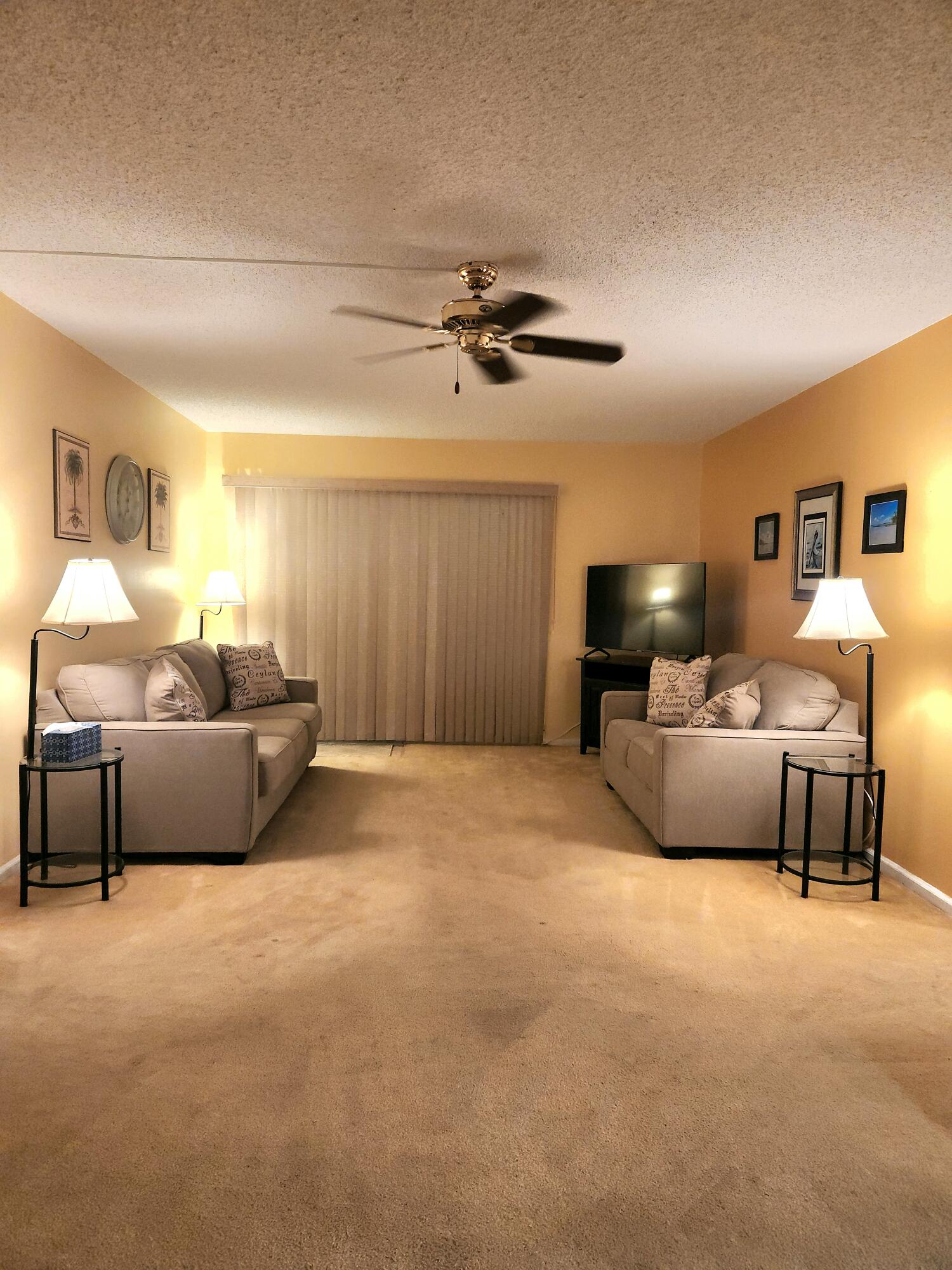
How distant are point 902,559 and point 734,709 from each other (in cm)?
101

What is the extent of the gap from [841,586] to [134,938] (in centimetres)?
307

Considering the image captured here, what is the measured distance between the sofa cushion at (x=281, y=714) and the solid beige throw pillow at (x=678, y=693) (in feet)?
6.78

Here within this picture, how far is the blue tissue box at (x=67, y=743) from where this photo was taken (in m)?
3.32

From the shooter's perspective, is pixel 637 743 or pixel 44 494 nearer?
pixel 44 494

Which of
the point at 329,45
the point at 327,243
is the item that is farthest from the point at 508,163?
the point at 327,243

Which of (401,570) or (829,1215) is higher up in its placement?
(401,570)

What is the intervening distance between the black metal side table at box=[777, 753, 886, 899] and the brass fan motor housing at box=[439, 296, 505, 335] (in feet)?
7.17

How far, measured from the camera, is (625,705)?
5.29 m

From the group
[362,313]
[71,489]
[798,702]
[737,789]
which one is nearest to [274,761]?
[71,489]

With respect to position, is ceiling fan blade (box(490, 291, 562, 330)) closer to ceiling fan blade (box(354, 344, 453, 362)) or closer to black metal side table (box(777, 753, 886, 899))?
ceiling fan blade (box(354, 344, 453, 362))

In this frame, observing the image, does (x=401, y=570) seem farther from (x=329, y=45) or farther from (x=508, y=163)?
(x=329, y=45)

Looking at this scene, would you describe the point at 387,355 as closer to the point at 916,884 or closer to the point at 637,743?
the point at 637,743

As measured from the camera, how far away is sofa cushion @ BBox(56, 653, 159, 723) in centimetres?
383

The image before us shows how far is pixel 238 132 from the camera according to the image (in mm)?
2139
